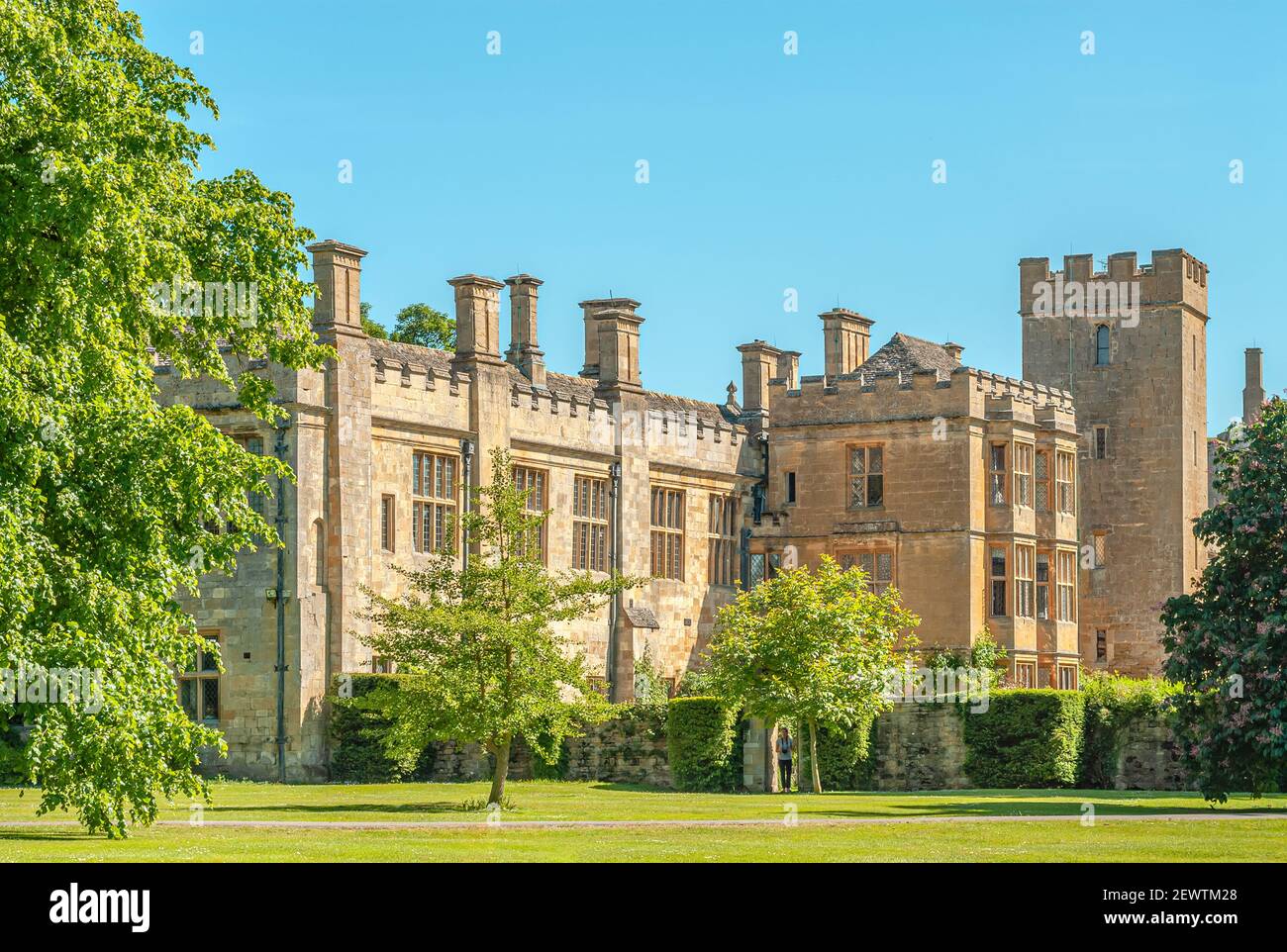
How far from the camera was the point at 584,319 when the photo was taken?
5041 cm

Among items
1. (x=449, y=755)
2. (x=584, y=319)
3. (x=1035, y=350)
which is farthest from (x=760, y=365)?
(x=449, y=755)

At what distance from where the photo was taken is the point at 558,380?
47906 mm

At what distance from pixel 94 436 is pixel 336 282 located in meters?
18.6

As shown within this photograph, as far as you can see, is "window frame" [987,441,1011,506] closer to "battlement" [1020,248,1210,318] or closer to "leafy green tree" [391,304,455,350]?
"battlement" [1020,248,1210,318]

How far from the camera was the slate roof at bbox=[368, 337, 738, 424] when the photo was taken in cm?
4281

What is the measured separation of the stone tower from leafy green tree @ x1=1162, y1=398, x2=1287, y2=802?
26009 millimetres

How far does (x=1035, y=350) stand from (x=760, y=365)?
359 inches

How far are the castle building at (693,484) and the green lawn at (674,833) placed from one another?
4.96 metres

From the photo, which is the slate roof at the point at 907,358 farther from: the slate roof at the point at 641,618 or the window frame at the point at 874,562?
the slate roof at the point at 641,618

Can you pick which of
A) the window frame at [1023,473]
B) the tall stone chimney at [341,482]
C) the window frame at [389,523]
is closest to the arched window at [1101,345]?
the window frame at [1023,473]

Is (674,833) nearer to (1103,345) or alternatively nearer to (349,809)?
(349,809)

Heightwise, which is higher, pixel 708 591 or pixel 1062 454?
pixel 1062 454

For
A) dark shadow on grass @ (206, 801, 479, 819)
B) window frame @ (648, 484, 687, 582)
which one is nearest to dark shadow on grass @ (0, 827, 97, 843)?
dark shadow on grass @ (206, 801, 479, 819)
